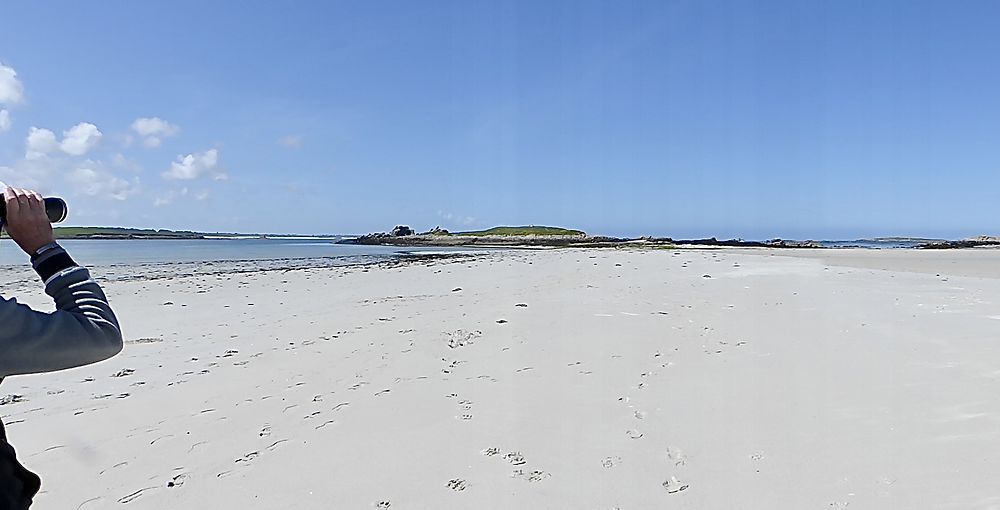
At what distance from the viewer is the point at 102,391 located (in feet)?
17.2

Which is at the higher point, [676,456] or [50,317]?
[50,317]

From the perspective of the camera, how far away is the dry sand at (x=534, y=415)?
10.5ft

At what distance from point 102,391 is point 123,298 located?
8.75 m

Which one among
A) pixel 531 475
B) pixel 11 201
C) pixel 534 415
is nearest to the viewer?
pixel 11 201

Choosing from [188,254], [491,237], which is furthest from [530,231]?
[188,254]

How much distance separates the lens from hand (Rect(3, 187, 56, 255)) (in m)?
1.40

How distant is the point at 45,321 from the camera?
1.29 m

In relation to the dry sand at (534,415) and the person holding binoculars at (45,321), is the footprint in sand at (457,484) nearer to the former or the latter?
the dry sand at (534,415)

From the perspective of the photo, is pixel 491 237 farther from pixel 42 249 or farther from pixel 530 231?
pixel 42 249

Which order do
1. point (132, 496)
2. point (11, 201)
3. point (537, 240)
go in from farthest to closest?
point (537, 240), point (132, 496), point (11, 201)

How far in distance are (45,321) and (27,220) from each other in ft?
0.96

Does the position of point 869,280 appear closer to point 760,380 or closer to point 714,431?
point 760,380

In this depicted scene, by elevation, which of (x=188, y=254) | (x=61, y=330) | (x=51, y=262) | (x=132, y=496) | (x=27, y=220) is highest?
(x=27, y=220)

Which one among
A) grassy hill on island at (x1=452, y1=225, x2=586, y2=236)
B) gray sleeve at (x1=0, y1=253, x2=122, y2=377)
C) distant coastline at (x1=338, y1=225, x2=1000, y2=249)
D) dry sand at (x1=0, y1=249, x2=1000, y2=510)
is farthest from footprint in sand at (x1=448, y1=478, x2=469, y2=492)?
grassy hill on island at (x1=452, y1=225, x2=586, y2=236)
